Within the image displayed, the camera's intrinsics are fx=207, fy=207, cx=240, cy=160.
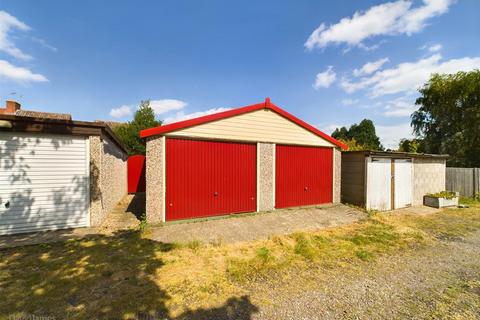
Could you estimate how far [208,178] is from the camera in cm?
716

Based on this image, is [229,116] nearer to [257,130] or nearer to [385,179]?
[257,130]

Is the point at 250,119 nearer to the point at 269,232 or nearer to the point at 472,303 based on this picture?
the point at 269,232

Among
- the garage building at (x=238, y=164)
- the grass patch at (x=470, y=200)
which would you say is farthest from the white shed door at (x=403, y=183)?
the grass patch at (x=470, y=200)

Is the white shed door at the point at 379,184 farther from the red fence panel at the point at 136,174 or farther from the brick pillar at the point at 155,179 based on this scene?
the red fence panel at the point at 136,174

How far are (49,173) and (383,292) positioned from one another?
8087 millimetres

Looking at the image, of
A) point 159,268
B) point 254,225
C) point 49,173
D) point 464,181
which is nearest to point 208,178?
point 254,225

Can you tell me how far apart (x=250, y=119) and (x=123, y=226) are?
18.2ft

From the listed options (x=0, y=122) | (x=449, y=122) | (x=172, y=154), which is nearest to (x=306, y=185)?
(x=172, y=154)

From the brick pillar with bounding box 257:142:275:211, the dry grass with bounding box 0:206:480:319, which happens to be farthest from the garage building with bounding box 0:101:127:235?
the brick pillar with bounding box 257:142:275:211

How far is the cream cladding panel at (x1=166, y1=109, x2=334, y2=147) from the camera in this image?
711 centimetres

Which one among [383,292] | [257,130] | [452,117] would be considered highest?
[452,117]

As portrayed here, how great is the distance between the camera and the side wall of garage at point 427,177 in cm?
1061

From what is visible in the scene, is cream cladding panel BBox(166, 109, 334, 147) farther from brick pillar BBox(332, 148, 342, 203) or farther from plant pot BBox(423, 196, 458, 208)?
plant pot BBox(423, 196, 458, 208)

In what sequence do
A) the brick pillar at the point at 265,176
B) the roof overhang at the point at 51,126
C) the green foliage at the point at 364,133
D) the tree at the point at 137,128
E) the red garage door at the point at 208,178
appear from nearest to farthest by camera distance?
the roof overhang at the point at 51,126, the red garage door at the point at 208,178, the brick pillar at the point at 265,176, the tree at the point at 137,128, the green foliage at the point at 364,133
